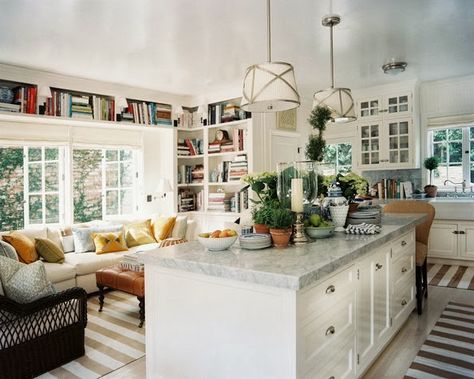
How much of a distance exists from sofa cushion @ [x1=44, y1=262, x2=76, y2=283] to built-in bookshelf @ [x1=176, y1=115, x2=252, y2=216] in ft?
7.54

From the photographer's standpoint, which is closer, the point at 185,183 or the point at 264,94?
the point at 264,94

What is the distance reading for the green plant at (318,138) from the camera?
2.92 meters

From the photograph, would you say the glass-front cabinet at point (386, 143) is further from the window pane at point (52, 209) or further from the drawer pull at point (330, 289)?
the window pane at point (52, 209)

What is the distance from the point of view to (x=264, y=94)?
2.11m

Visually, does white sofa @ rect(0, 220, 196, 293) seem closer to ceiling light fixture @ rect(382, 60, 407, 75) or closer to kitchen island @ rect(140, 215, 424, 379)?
kitchen island @ rect(140, 215, 424, 379)

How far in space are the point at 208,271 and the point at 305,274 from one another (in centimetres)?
47

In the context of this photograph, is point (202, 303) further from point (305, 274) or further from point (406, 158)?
point (406, 158)

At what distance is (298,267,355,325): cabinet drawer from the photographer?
1659mm

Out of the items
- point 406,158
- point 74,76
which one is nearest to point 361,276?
point 406,158

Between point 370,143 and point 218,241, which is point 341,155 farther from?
point 218,241

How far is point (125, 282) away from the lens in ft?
11.8

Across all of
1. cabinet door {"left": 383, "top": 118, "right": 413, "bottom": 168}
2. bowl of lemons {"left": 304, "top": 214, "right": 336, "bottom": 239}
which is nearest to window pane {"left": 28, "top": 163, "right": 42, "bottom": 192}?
bowl of lemons {"left": 304, "top": 214, "right": 336, "bottom": 239}

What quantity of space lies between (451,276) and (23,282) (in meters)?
4.81

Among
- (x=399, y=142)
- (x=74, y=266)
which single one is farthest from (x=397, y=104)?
(x=74, y=266)
